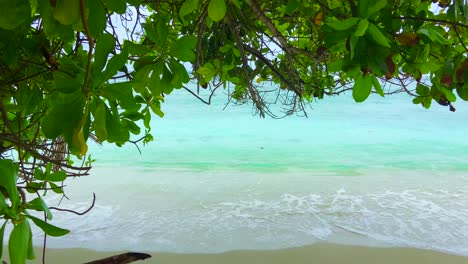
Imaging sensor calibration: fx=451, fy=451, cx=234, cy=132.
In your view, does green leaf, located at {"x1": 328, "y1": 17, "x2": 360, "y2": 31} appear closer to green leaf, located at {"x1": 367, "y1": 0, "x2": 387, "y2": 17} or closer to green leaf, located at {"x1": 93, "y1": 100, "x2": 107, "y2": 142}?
green leaf, located at {"x1": 367, "y1": 0, "x2": 387, "y2": 17}

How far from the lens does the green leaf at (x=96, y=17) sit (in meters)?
0.53

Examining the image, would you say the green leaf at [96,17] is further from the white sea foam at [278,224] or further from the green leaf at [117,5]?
the white sea foam at [278,224]

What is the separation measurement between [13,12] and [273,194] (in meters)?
5.72

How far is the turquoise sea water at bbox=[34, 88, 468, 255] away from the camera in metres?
4.34

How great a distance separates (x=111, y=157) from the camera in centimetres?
918

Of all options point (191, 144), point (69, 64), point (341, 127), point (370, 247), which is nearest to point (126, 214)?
point (370, 247)

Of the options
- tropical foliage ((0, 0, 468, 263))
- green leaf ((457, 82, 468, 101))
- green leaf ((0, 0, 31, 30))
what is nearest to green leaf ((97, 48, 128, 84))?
tropical foliage ((0, 0, 468, 263))

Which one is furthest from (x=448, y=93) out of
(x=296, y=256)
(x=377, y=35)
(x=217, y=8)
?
(x=296, y=256)

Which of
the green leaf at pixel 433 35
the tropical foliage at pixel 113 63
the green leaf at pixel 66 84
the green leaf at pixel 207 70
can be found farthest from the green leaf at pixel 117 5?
the green leaf at pixel 207 70

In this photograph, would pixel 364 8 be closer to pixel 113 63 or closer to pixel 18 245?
pixel 113 63

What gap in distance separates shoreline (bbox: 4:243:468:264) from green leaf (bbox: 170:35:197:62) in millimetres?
3194

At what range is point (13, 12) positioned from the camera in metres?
0.51

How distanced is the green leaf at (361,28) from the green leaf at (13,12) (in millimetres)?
415

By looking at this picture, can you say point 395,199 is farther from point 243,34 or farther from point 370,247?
point 243,34
